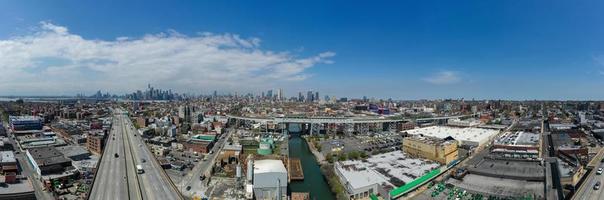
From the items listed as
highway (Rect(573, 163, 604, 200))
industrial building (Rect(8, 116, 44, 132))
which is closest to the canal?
highway (Rect(573, 163, 604, 200))

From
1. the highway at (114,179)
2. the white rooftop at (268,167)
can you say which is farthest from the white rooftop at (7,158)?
the white rooftop at (268,167)

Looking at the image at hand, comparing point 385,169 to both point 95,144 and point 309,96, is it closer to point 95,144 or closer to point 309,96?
point 95,144

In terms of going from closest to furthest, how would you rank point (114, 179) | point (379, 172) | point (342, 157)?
point (114, 179), point (379, 172), point (342, 157)

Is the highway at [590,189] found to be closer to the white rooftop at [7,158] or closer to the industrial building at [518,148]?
the industrial building at [518,148]

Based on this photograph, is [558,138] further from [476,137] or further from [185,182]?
[185,182]

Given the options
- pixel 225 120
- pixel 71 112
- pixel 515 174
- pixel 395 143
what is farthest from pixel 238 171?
pixel 71 112

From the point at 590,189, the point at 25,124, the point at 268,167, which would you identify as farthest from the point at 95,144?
the point at 590,189
